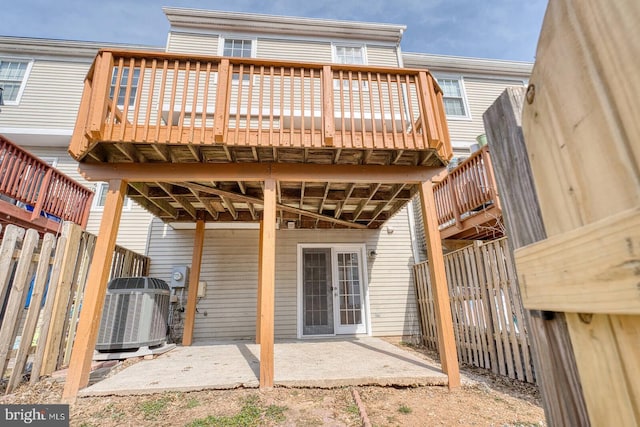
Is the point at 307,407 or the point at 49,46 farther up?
the point at 49,46

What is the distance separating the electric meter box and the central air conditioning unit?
1.54 m

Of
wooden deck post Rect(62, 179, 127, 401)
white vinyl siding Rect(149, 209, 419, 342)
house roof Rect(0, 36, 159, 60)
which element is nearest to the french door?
white vinyl siding Rect(149, 209, 419, 342)

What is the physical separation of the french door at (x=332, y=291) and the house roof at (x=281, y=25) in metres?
6.38

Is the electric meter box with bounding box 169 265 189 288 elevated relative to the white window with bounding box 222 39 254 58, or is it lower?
lower

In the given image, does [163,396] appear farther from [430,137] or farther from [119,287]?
[430,137]

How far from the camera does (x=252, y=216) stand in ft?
19.9

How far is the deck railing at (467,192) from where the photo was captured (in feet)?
15.6

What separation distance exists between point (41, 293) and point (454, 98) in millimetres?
10287

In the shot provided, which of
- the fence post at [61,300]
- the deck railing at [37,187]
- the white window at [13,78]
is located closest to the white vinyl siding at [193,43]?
the white window at [13,78]

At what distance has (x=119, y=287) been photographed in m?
4.32

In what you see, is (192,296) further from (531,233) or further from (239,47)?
(239,47)

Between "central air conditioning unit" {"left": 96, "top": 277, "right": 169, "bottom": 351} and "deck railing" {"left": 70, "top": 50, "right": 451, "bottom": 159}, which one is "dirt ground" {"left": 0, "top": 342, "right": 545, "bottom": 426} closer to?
"central air conditioning unit" {"left": 96, "top": 277, "right": 169, "bottom": 351}

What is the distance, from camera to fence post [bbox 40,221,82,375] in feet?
11.4

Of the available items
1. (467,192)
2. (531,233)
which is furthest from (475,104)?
(531,233)
